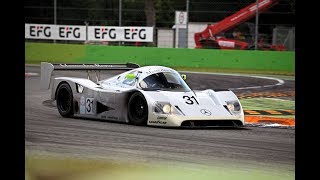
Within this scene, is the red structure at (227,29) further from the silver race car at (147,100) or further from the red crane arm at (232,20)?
the silver race car at (147,100)

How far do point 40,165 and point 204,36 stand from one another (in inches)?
65.9

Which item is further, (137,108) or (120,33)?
(137,108)

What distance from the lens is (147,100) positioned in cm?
464

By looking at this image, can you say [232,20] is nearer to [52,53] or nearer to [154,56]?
[154,56]

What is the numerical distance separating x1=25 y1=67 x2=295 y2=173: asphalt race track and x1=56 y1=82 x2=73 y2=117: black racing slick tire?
0.14 metres

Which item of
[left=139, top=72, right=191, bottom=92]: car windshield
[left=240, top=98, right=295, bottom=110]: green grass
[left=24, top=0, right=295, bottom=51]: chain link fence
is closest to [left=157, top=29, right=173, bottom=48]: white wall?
[left=24, top=0, right=295, bottom=51]: chain link fence

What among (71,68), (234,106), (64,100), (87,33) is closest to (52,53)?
(71,68)

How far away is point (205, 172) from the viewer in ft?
12.3

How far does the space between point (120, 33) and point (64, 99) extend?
54 centimetres

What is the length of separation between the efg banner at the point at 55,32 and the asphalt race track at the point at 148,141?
22 cm

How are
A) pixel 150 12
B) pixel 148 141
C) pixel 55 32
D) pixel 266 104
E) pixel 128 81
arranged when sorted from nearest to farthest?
pixel 148 141 < pixel 55 32 < pixel 150 12 < pixel 128 81 < pixel 266 104
